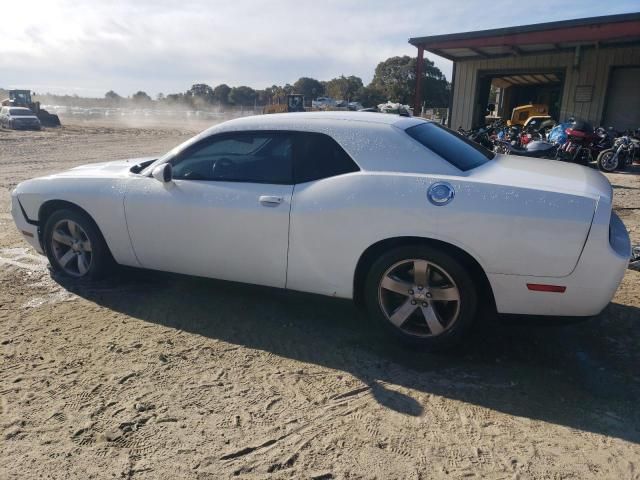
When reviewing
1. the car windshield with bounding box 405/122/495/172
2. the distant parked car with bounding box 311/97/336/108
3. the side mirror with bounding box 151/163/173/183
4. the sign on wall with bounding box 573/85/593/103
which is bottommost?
the side mirror with bounding box 151/163/173/183

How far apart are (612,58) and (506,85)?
1215 centimetres

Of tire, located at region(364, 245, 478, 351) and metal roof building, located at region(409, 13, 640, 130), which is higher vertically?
metal roof building, located at region(409, 13, 640, 130)

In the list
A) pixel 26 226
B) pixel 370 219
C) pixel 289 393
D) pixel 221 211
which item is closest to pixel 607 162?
pixel 370 219

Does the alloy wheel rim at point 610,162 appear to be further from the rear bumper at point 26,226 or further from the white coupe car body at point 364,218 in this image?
the rear bumper at point 26,226

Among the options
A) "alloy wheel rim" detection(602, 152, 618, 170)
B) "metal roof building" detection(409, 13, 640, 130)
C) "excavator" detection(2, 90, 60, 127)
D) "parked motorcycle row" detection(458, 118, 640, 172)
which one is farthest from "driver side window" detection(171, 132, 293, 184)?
"excavator" detection(2, 90, 60, 127)

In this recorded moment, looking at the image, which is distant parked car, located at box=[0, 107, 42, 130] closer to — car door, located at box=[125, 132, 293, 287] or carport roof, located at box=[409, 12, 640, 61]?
carport roof, located at box=[409, 12, 640, 61]

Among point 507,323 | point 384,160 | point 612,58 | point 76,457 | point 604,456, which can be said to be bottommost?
point 76,457

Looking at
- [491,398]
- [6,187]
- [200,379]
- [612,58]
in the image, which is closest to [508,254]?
[491,398]

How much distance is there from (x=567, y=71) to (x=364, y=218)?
615 inches

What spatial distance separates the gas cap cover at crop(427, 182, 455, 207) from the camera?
3.02 m

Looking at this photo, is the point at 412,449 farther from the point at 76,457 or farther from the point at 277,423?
the point at 76,457

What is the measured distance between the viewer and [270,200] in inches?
137

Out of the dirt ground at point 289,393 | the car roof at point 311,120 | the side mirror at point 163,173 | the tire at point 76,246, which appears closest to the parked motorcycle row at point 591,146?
the car roof at point 311,120

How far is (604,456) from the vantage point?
7.76 feet
